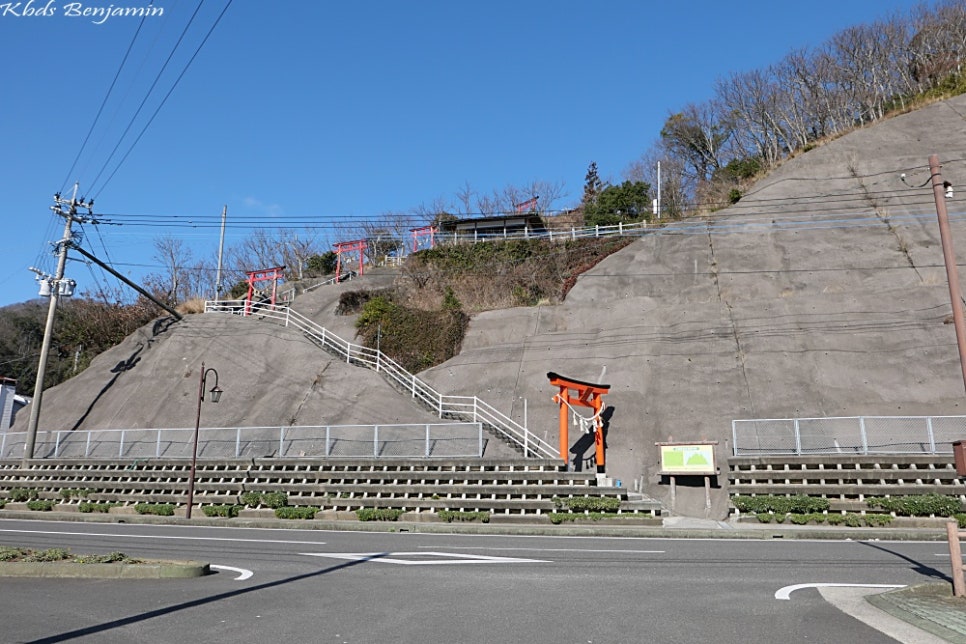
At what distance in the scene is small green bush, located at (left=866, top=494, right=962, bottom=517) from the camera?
55.3 ft

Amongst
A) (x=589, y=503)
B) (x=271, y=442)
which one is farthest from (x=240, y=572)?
(x=271, y=442)

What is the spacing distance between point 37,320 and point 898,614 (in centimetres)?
7365

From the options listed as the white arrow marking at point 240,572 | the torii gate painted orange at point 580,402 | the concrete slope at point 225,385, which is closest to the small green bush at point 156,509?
the concrete slope at point 225,385

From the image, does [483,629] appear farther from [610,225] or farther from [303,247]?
[303,247]

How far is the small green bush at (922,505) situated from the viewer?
16.9 metres

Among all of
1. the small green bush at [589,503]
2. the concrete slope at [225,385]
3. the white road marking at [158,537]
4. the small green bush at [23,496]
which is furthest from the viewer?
the concrete slope at [225,385]

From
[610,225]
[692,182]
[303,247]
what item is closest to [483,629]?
[610,225]

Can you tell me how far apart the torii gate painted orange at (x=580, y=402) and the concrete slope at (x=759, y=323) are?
2.90 ft

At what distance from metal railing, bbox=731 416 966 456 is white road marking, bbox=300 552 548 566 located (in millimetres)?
11859

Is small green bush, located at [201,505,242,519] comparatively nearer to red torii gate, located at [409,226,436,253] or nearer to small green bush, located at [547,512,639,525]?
small green bush, located at [547,512,639,525]

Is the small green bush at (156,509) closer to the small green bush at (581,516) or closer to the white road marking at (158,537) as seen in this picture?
the white road marking at (158,537)

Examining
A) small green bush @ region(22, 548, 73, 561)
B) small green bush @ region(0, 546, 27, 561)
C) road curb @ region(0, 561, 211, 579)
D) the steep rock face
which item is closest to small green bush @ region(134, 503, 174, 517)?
the steep rock face

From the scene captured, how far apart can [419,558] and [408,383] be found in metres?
17.9

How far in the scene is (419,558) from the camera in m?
11.9
